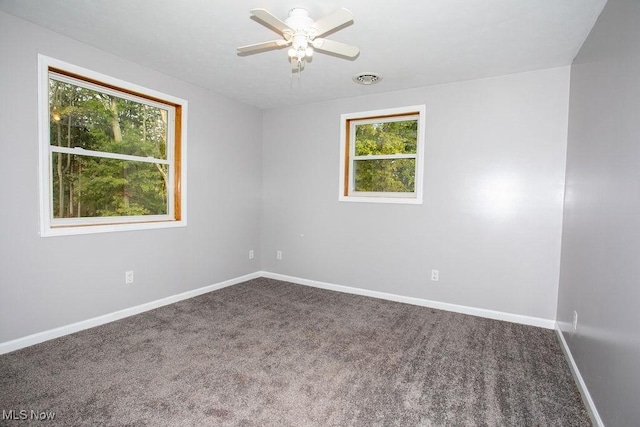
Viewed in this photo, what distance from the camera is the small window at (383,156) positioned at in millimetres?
3693

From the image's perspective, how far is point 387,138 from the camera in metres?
3.90

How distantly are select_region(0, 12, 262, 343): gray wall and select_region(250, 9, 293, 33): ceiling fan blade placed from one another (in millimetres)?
1934

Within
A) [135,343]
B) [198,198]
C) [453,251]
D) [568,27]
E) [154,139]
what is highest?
[568,27]

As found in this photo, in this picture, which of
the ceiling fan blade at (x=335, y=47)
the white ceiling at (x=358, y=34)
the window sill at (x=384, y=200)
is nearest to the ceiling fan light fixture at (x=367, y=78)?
the white ceiling at (x=358, y=34)

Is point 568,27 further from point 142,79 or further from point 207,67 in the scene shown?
point 142,79

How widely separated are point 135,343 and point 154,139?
2.12 m

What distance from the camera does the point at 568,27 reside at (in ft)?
7.39

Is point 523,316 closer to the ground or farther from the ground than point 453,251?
closer to the ground

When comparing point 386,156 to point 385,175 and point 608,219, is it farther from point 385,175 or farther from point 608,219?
point 608,219

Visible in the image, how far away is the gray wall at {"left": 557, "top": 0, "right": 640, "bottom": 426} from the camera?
1.41 metres

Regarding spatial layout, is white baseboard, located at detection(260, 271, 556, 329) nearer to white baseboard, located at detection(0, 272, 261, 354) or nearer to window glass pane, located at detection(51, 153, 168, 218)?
white baseboard, located at detection(0, 272, 261, 354)

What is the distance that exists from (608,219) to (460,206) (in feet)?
5.48

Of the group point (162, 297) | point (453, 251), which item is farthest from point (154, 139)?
point (453, 251)

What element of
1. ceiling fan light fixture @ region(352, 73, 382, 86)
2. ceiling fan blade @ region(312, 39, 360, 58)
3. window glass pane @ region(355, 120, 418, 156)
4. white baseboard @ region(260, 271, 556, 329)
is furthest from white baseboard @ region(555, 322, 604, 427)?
ceiling fan light fixture @ region(352, 73, 382, 86)
